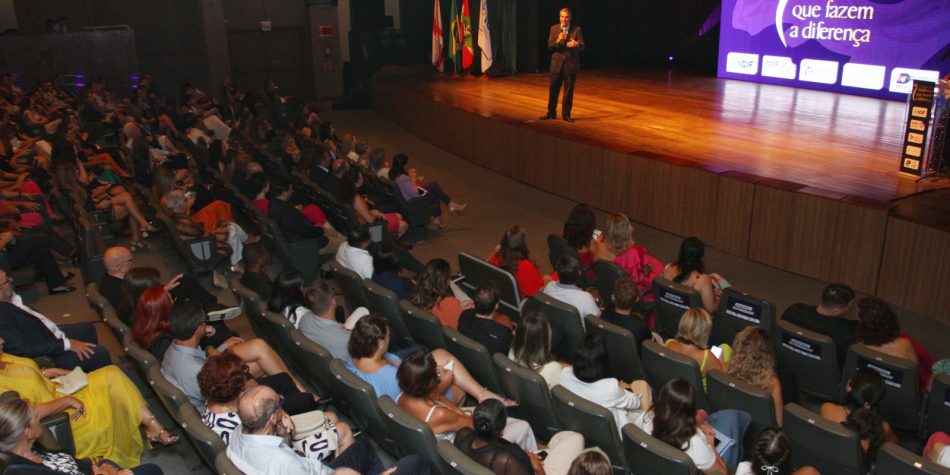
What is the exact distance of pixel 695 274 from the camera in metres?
5.86

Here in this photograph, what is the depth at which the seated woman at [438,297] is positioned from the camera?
5395 millimetres

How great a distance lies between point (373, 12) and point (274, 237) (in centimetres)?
1334

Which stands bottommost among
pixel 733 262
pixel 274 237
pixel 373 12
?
pixel 733 262

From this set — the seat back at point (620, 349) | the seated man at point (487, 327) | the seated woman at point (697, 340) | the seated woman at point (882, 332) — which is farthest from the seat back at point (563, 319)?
the seated woman at point (882, 332)

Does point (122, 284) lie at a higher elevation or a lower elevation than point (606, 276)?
higher

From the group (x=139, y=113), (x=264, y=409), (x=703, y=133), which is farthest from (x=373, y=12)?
(x=264, y=409)

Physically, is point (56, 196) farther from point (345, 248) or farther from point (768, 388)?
point (768, 388)

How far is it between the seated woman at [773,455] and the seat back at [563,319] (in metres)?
1.83

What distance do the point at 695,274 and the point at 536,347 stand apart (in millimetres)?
1948

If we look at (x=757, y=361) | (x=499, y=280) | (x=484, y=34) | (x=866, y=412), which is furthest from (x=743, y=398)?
(x=484, y=34)

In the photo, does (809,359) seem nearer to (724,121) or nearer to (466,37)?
(724,121)

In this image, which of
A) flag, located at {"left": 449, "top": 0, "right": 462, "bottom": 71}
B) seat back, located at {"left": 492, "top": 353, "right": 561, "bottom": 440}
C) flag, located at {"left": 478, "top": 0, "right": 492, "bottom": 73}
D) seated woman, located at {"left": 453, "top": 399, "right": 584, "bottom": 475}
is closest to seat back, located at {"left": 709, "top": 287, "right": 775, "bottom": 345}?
seat back, located at {"left": 492, "top": 353, "right": 561, "bottom": 440}

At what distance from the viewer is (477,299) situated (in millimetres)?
5020

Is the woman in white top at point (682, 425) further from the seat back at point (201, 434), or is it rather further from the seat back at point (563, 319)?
the seat back at point (201, 434)
